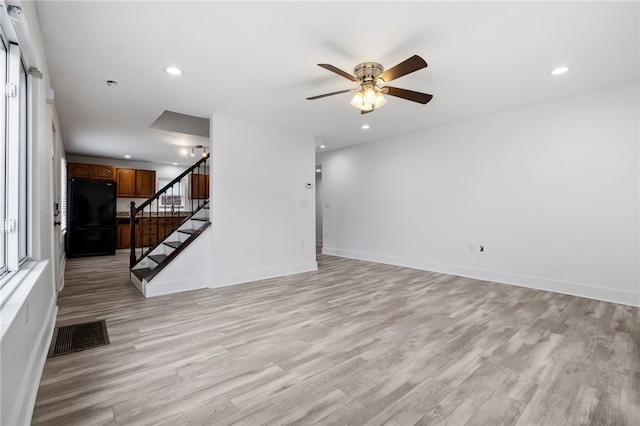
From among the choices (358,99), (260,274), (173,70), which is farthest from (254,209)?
(358,99)

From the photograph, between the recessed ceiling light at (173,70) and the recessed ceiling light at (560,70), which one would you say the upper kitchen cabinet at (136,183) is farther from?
the recessed ceiling light at (560,70)

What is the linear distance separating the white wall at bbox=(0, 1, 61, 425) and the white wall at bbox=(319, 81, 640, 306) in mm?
→ 5163

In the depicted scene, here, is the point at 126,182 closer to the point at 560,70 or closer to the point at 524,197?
the point at 524,197

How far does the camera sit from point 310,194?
18.2ft

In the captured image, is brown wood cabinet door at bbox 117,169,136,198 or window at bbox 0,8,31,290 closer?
window at bbox 0,8,31,290

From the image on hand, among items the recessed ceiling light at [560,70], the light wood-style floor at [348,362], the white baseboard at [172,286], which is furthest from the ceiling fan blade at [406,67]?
the white baseboard at [172,286]

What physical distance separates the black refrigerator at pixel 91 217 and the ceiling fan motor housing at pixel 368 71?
266 inches

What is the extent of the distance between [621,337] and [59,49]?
18.4 ft

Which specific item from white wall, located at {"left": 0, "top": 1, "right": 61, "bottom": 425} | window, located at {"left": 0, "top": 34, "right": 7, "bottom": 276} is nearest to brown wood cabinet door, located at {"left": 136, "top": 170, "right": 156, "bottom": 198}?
white wall, located at {"left": 0, "top": 1, "right": 61, "bottom": 425}

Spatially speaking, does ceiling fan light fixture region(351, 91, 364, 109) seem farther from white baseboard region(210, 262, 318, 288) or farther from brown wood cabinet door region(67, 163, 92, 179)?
brown wood cabinet door region(67, 163, 92, 179)

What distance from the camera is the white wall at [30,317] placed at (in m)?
1.32

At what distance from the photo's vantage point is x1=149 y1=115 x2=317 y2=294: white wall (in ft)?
14.2

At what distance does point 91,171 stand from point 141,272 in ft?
15.3

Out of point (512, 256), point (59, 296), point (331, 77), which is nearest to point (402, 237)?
Result: point (512, 256)
